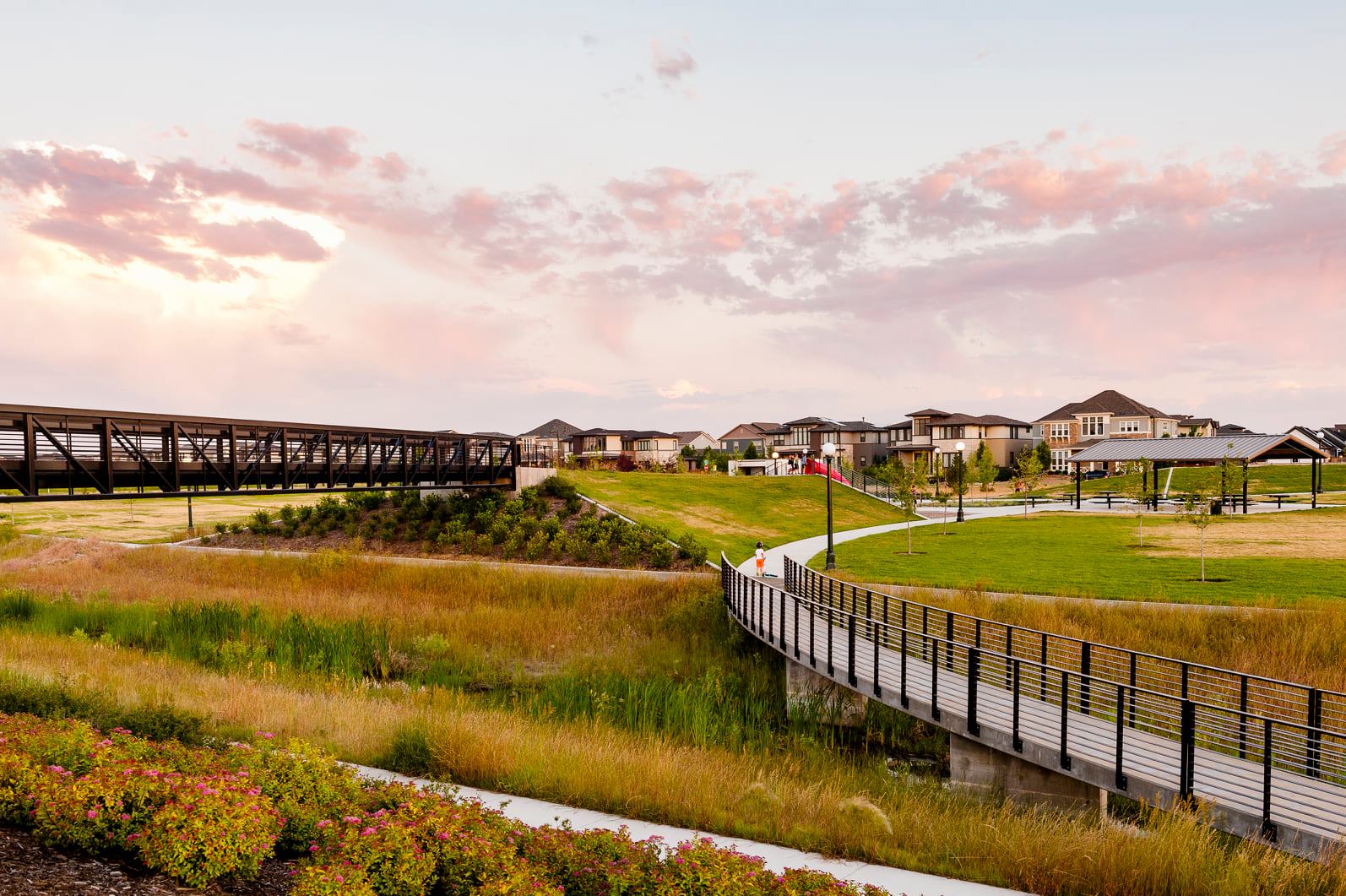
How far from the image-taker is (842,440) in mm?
102750

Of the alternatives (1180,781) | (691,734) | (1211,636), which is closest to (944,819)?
(1180,781)

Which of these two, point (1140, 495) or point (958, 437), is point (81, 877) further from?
point (958, 437)

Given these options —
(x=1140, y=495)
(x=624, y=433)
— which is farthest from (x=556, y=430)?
(x=1140, y=495)

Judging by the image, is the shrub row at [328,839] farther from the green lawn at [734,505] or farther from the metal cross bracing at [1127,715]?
the green lawn at [734,505]

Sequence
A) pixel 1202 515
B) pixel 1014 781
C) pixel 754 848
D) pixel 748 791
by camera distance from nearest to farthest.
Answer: pixel 754 848 → pixel 748 791 → pixel 1014 781 → pixel 1202 515

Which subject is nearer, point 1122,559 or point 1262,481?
point 1122,559

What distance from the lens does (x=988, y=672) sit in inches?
545

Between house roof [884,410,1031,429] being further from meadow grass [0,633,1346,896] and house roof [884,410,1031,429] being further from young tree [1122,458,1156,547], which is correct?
meadow grass [0,633,1346,896]

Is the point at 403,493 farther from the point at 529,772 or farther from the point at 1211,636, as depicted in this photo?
the point at 1211,636

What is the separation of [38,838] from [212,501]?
233ft

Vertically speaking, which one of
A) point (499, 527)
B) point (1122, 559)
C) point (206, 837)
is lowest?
point (1122, 559)

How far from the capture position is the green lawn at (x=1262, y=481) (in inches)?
2450

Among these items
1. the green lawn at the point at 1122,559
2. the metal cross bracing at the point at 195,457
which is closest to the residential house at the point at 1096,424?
the green lawn at the point at 1122,559

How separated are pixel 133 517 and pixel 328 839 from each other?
61.1 m
